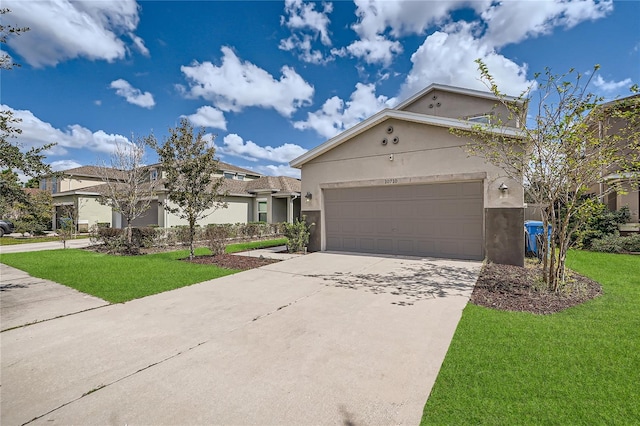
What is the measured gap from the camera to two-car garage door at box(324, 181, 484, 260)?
31.3 ft

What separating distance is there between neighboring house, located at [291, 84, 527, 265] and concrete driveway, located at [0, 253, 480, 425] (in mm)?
3710

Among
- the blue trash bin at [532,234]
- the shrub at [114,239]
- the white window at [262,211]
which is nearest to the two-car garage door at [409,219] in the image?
the blue trash bin at [532,234]

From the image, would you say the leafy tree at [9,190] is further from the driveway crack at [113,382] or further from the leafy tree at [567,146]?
the leafy tree at [567,146]

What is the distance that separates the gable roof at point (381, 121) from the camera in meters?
8.73

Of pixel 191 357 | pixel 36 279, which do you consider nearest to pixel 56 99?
pixel 36 279

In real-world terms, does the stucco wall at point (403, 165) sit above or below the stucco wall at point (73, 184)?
below

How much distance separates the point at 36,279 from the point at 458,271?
39.4 ft

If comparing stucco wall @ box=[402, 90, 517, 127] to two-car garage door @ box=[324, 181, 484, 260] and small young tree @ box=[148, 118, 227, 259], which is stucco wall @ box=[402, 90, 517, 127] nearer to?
two-car garage door @ box=[324, 181, 484, 260]

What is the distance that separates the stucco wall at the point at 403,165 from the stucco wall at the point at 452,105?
258 inches

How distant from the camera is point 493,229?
29.2 ft

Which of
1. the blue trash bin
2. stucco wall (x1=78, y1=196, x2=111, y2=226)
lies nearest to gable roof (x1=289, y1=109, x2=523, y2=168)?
the blue trash bin

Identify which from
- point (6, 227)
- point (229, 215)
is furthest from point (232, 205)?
point (6, 227)

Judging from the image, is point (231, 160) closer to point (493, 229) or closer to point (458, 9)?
point (458, 9)

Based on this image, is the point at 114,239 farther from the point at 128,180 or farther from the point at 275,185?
the point at 275,185
